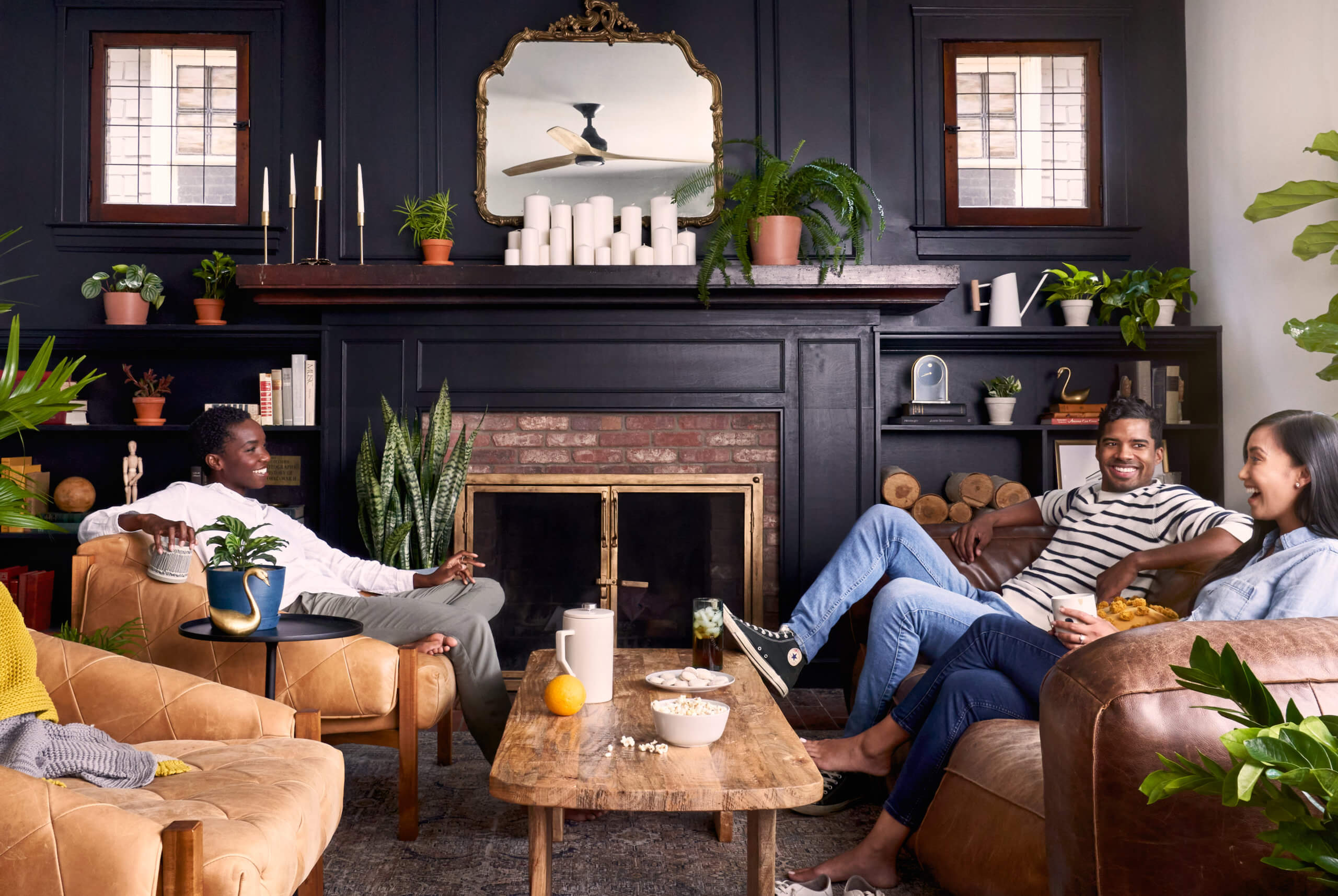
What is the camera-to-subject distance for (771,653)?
101 inches

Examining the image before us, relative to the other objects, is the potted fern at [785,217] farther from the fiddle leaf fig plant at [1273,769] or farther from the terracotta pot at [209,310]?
the fiddle leaf fig plant at [1273,769]

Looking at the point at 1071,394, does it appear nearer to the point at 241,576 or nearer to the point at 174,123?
the point at 241,576

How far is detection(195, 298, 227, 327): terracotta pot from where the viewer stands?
3967 mm

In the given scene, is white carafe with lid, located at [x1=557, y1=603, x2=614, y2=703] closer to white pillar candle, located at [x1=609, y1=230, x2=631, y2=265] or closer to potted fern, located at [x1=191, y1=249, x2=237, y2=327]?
white pillar candle, located at [x1=609, y1=230, x2=631, y2=265]

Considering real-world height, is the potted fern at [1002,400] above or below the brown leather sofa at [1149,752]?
above

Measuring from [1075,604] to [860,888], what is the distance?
72cm

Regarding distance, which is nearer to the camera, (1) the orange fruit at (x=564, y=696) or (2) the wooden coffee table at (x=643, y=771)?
(2) the wooden coffee table at (x=643, y=771)

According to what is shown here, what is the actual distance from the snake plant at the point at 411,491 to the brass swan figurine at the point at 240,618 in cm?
143

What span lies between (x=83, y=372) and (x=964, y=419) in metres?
3.76

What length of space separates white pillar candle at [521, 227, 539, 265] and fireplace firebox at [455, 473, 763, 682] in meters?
0.85

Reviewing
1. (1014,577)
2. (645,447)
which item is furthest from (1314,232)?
(645,447)

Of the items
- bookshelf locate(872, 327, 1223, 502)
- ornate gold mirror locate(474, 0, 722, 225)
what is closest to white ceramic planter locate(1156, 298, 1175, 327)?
bookshelf locate(872, 327, 1223, 502)

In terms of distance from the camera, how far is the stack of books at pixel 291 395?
3.95 metres

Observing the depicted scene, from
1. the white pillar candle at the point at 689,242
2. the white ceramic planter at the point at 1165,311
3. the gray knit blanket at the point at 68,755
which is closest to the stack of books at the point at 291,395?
the white pillar candle at the point at 689,242
